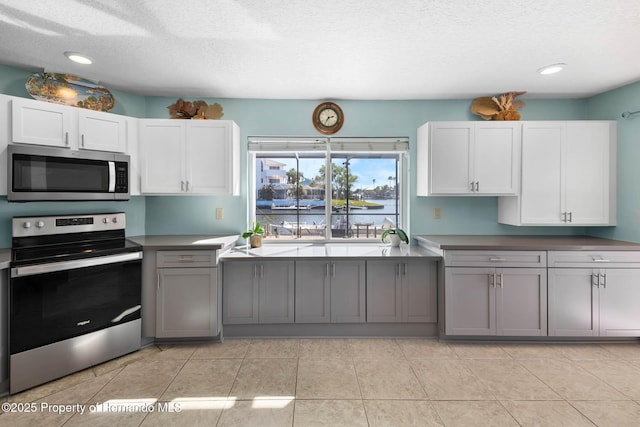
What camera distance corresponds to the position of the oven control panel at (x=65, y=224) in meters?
2.43

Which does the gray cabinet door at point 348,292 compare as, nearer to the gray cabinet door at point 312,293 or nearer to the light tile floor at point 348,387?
the gray cabinet door at point 312,293

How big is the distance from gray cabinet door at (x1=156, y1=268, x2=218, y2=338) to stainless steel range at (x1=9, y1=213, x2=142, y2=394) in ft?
0.63

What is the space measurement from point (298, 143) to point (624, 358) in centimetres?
341

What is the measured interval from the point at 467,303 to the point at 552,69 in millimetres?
2056

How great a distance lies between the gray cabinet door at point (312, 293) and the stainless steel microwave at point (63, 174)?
67.9 inches

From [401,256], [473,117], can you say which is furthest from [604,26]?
[401,256]

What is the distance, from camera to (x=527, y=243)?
2.87m

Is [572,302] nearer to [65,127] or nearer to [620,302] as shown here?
[620,302]

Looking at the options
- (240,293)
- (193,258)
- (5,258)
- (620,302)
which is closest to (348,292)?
(240,293)

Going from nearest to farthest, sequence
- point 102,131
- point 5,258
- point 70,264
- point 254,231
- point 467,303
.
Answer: point 5,258 → point 70,264 → point 102,131 → point 467,303 → point 254,231

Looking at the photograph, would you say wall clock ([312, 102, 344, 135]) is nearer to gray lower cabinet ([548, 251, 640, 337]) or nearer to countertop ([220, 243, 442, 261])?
countertop ([220, 243, 442, 261])

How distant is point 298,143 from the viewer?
3.42m

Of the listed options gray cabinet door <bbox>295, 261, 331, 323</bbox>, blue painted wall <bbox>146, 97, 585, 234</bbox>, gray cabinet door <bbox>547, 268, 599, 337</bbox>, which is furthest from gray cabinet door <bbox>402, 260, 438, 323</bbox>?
gray cabinet door <bbox>547, 268, 599, 337</bbox>

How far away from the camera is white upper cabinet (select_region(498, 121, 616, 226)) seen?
9.85 feet
